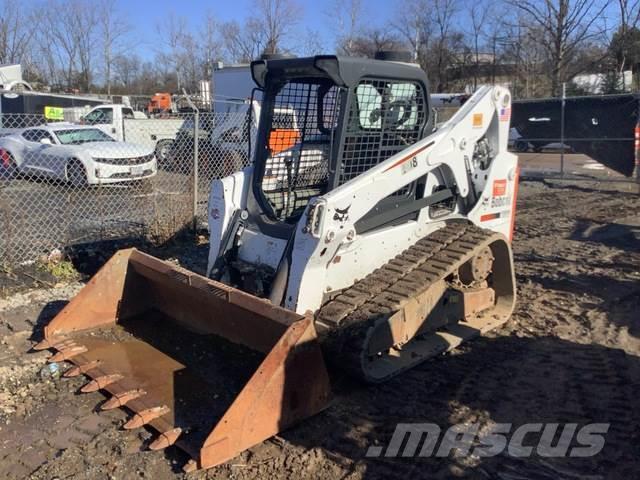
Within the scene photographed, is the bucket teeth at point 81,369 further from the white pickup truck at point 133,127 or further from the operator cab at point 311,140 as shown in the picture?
the white pickup truck at point 133,127

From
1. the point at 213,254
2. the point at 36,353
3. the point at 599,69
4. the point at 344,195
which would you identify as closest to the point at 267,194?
the point at 213,254

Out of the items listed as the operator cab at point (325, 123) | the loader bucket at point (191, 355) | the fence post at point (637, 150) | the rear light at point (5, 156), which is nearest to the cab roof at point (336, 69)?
the operator cab at point (325, 123)

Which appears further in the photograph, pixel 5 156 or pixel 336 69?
pixel 5 156

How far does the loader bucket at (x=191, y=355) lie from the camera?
3.59 meters

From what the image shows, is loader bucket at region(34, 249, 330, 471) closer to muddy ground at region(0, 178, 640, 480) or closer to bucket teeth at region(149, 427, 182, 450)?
bucket teeth at region(149, 427, 182, 450)

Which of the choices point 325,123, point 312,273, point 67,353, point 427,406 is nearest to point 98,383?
point 67,353

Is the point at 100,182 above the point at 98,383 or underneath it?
above

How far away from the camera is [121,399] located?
13.3 ft

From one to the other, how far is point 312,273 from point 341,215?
0.46 metres

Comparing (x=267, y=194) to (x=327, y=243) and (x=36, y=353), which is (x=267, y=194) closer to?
(x=327, y=243)

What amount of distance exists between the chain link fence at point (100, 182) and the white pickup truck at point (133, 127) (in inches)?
4.1

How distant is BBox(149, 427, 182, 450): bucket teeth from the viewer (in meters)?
3.57

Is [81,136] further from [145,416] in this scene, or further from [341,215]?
[145,416]
